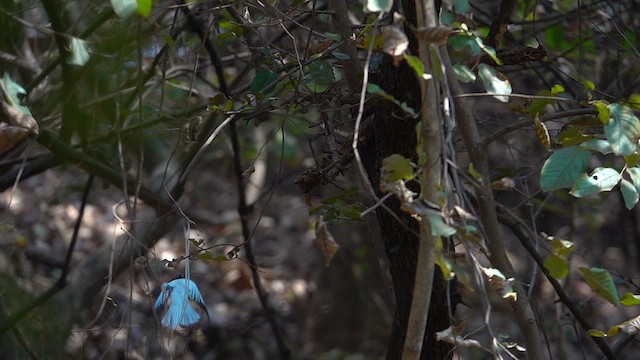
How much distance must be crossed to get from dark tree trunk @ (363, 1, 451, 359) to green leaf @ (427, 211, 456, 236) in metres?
0.44

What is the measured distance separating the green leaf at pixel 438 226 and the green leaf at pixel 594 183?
0.32 metres

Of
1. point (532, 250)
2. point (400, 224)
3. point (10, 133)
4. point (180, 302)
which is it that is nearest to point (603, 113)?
point (400, 224)

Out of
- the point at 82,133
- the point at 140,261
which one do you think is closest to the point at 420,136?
the point at 140,261

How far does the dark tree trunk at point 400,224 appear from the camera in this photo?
158cm

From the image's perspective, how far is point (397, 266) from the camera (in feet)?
5.61

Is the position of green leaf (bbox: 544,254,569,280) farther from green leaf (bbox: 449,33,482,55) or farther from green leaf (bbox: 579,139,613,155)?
green leaf (bbox: 449,33,482,55)

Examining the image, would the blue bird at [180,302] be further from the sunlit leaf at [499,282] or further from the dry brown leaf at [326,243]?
the sunlit leaf at [499,282]

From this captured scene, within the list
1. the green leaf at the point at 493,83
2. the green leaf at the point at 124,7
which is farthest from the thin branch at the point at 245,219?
the green leaf at the point at 493,83

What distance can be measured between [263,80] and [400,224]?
16.9 inches

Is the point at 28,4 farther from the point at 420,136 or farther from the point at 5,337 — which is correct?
the point at 420,136

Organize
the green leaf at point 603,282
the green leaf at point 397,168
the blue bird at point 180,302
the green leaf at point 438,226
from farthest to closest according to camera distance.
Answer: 1. the blue bird at point 180,302
2. the green leaf at point 603,282
3. the green leaf at point 397,168
4. the green leaf at point 438,226

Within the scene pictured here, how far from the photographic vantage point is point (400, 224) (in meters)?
1.60

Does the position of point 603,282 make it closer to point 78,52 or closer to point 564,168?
point 564,168

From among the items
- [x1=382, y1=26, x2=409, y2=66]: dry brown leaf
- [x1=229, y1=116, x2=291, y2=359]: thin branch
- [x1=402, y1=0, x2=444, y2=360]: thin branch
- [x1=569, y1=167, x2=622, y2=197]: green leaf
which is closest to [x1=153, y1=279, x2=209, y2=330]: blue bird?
[x1=402, y1=0, x2=444, y2=360]: thin branch
